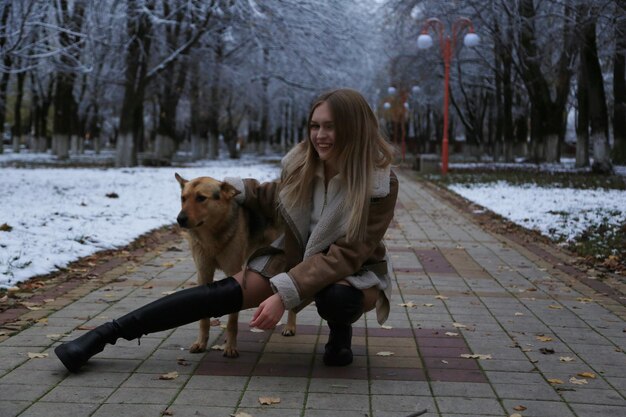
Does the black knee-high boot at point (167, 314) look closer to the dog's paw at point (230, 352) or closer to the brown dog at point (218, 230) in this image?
the brown dog at point (218, 230)

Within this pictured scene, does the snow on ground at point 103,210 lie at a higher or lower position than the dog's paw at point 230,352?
higher

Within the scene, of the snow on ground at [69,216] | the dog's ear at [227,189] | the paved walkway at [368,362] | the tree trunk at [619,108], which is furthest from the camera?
the tree trunk at [619,108]

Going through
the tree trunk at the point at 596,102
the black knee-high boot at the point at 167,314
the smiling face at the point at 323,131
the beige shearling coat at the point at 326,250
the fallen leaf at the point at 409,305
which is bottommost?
the fallen leaf at the point at 409,305

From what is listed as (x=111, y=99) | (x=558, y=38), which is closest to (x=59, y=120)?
(x=111, y=99)

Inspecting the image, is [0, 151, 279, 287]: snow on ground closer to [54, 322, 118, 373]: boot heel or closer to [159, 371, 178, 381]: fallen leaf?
[54, 322, 118, 373]: boot heel

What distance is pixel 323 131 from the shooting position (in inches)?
158

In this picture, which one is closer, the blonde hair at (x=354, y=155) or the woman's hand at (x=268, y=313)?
the woman's hand at (x=268, y=313)

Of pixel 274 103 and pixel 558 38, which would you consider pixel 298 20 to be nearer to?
pixel 558 38

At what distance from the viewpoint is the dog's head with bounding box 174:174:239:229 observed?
4.06 meters

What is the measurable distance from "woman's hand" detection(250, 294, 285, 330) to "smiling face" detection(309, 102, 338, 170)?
880 mm

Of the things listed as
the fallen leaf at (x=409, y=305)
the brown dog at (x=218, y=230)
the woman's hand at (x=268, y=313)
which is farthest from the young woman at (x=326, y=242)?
the fallen leaf at (x=409, y=305)

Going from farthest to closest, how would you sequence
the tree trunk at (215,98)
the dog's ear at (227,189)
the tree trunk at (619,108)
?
the tree trunk at (215,98) → the tree trunk at (619,108) → the dog's ear at (227,189)

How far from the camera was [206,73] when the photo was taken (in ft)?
99.8

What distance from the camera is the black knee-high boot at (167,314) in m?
3.98
